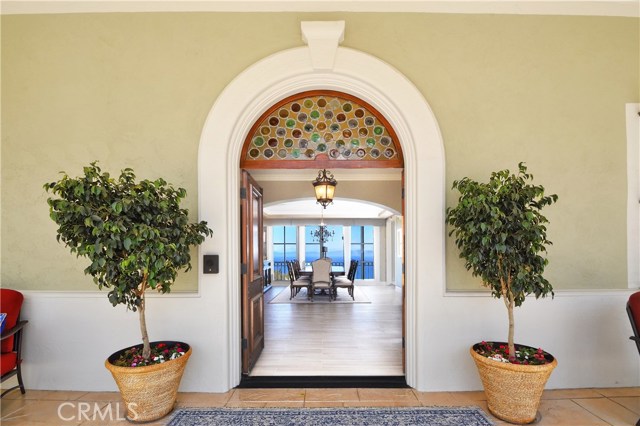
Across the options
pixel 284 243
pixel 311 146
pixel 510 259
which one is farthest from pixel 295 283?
pixel 510 259

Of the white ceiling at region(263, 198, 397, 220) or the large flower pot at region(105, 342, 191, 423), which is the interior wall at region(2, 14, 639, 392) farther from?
the white ceiling at region(263, 198, 397, 220)

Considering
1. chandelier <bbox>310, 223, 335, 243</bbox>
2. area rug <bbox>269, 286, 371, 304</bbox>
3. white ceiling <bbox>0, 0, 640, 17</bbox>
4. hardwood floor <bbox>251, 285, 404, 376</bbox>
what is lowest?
area rug <bbox>269, 286, 371, 304</bbox>

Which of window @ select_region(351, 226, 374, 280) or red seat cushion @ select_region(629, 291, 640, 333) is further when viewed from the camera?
window @ select_region(351, 226, 374, 280)

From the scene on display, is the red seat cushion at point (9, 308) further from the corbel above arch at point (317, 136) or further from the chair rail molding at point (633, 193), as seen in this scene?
the chair rail molding at point (633, 193)

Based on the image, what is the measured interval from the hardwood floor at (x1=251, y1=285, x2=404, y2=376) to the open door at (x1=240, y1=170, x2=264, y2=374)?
25 cm

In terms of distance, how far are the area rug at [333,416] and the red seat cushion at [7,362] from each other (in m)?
1.48

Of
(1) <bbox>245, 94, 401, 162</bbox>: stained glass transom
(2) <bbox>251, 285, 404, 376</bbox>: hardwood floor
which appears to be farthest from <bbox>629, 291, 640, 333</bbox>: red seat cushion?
(1) <bbox>245, 94, 401, 162</bbox>: stained glass transom

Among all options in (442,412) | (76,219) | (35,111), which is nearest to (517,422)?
(442,412)

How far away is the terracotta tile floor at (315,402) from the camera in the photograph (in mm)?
2684

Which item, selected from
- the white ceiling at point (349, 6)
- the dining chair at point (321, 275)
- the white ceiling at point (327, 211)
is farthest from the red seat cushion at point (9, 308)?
the white ceiling at point (327, 211)

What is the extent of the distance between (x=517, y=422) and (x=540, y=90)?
2.87 meters

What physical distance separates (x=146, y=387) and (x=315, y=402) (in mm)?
1336

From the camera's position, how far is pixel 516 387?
2559mm

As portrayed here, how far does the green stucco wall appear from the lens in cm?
321
